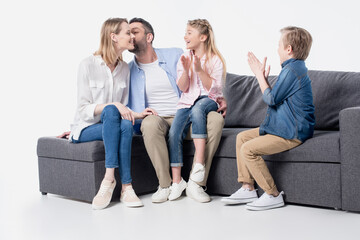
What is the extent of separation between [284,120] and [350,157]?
405 millimetres

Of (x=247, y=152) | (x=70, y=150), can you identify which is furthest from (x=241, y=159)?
(x=70, y=150)

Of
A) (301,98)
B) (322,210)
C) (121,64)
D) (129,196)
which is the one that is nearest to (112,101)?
(121,64)

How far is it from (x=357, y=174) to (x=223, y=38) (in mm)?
2462

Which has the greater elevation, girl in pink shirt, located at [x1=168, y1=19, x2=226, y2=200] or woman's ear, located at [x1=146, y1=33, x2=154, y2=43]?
woman's ear, located at [x1=146, y1=33, x2=154, y2=43]

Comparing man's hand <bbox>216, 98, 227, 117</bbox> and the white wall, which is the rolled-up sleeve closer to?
man's hand <bbox>216, 98, 227, 117</bbox>

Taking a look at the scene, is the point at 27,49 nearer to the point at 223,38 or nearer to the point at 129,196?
the point at 223,38

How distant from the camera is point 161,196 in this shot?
9.51 ft

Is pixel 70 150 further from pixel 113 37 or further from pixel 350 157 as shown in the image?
pixel 350 157

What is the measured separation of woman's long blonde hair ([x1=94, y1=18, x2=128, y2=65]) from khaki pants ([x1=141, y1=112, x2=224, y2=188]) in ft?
1.57

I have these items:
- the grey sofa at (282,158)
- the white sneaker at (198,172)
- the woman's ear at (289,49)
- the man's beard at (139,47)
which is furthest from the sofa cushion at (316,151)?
the man's beard at (139,47)

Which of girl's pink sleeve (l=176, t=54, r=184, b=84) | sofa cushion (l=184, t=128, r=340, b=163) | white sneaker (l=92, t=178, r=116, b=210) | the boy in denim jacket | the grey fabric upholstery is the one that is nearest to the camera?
sofa cushion (l=184, t=128, r=340, b=163)

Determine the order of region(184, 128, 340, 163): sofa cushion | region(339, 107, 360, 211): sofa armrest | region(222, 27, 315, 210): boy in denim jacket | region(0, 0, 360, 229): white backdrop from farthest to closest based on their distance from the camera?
region(0, 0, 360, 229): white backdrop, region(222, 27, 315, 210): boy in denim jacket, region(184, 128, 340, 163): sofa cushion, region(339, 107, 360, 211): sofa armrest

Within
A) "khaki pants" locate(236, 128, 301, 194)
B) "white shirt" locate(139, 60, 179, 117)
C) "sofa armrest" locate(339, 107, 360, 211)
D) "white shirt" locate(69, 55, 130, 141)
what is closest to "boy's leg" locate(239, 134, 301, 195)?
"khaki pants" locate(236, 128, 301, 194)

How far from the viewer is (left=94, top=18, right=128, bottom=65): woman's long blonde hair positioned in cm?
307
